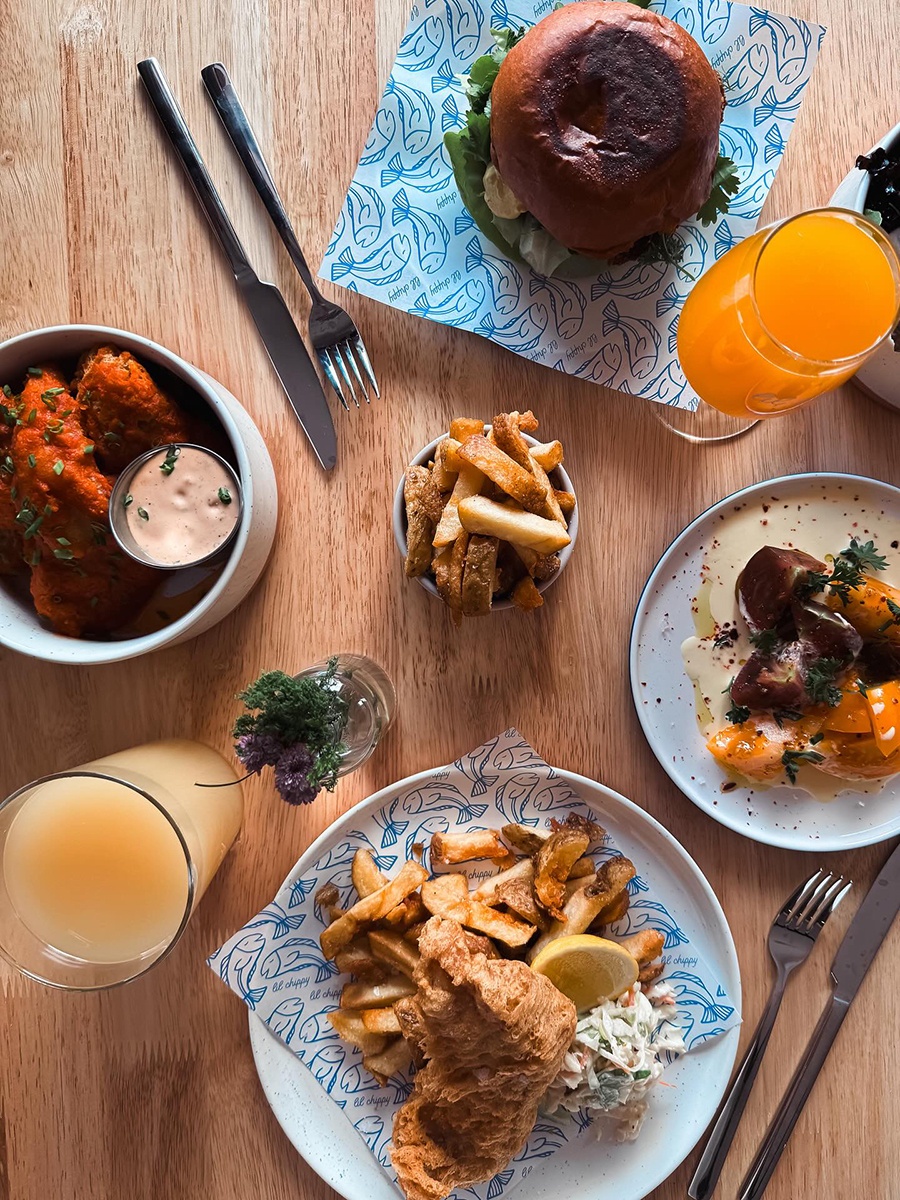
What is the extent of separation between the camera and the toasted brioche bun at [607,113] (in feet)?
4.06

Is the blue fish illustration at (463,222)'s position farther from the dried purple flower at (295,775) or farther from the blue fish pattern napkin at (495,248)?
the dried purple flower at (295,775)

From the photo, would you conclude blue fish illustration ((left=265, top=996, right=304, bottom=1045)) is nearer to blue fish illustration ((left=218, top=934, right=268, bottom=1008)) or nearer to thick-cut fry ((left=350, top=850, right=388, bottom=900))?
blue fish illustration ((left=218, top=934, right=268, bottom=1008))

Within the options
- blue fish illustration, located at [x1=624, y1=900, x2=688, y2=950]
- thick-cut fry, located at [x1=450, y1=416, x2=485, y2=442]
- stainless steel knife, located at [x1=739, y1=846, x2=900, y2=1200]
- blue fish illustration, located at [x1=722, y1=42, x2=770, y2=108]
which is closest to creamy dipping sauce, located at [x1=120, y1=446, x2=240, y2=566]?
thick-cut fry, located at [x1=450, y1=416, x2=485, y2=442]

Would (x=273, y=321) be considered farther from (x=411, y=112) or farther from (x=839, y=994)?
(x=839, y=994)

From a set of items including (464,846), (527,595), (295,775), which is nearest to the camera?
(295,775)

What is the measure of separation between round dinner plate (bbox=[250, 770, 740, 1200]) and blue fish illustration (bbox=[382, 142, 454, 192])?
0.99 m

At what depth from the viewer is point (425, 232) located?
4.83 ft

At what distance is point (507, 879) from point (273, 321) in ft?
3.38

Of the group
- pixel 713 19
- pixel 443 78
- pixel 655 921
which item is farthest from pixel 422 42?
pixel 655 921

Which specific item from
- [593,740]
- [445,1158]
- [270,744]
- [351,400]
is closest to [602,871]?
[593,740]

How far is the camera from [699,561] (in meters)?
1.50

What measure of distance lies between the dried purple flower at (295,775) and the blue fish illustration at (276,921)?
313mm

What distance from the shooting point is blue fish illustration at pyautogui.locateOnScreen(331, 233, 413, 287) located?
1469 millimetres

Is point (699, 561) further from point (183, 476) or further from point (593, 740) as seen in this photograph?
point (183, 476)
